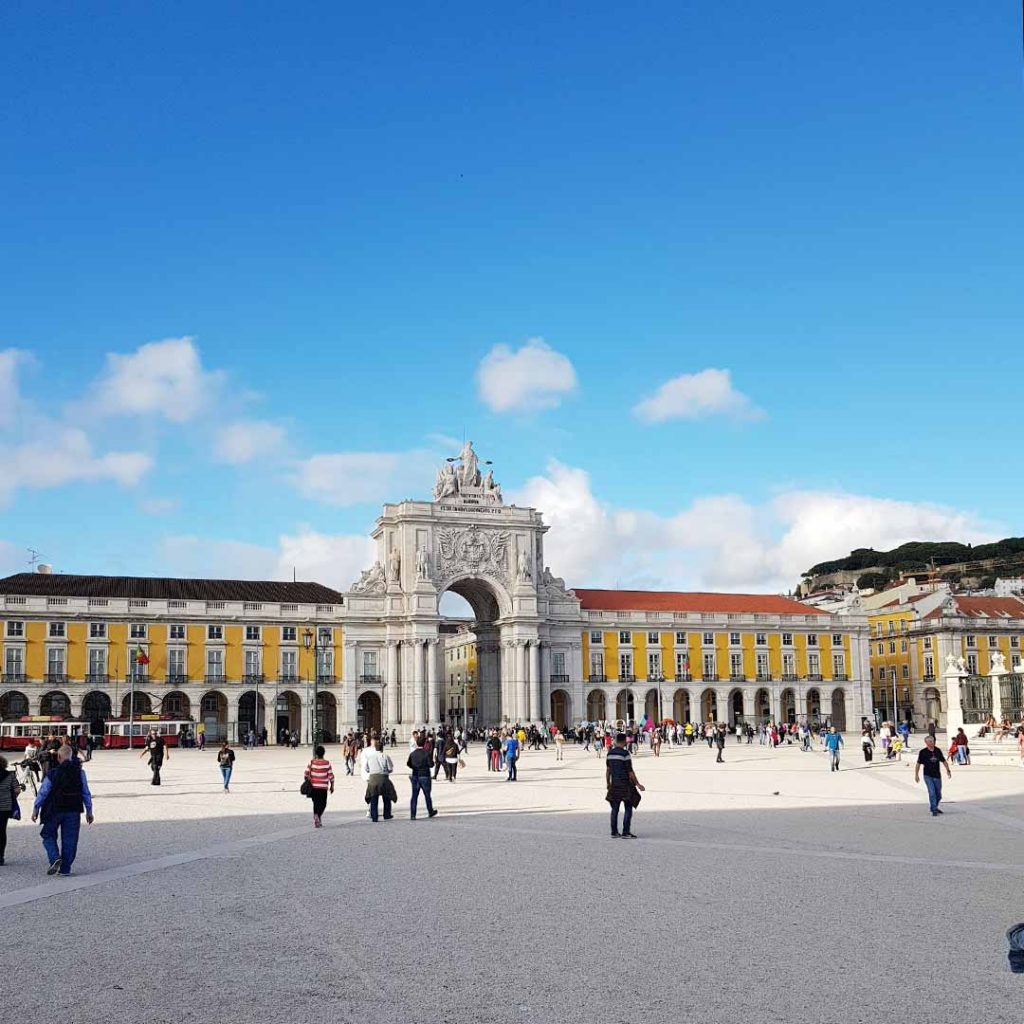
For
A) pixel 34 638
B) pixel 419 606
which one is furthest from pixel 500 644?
pixel 34 638

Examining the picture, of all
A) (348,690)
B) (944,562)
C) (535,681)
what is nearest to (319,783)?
(348,690)

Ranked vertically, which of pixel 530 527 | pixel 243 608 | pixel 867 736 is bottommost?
pixel 867 736

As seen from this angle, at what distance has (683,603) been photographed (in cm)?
9869

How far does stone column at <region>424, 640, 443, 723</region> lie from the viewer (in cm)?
8406

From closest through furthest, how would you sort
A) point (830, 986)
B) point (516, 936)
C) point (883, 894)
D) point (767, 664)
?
point (830, 986), point (516, 936), point (883, 894), point (767, 664)

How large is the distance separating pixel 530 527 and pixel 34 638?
119 feet

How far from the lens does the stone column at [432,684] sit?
8406cm

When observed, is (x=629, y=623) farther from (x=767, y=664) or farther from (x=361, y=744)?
(x=361, y=744)

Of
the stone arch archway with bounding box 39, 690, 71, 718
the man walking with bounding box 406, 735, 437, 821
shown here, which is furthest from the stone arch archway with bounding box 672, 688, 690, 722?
the man walking with bounding box 406, 735, 437, 821

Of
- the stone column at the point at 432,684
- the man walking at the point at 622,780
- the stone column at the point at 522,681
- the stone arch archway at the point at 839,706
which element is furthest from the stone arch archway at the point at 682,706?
the man walking at the point at 622,780

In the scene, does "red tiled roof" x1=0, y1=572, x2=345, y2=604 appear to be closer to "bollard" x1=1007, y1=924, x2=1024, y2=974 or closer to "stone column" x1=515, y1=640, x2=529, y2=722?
"stone column" x1=515, y1=640, x2=529, y2=722

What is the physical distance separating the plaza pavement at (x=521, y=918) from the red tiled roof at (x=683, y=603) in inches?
2804

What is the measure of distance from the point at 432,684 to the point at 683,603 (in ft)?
81.9

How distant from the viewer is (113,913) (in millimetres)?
12859
